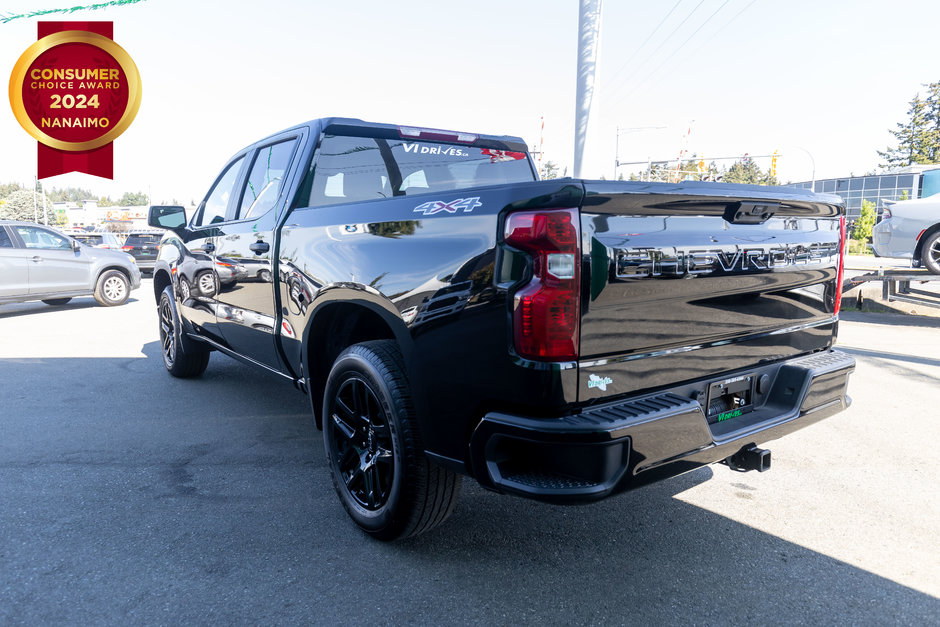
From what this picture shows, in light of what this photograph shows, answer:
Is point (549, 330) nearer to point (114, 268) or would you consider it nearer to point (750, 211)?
point (750, 211)

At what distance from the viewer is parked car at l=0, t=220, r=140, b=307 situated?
1088cm

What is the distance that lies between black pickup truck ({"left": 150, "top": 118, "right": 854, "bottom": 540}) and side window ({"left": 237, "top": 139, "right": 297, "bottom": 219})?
23cm

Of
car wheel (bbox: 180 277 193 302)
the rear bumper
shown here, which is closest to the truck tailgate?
the rear bumper

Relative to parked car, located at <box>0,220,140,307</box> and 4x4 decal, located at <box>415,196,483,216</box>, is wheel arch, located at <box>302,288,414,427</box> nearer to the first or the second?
4x4 decal, located at <box>415,196,483,216</box>

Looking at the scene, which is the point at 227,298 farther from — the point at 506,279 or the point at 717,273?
the point at 717,273

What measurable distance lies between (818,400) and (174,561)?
111 inches

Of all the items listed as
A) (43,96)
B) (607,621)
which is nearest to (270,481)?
(607,621)

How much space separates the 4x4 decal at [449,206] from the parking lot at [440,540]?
1.46m

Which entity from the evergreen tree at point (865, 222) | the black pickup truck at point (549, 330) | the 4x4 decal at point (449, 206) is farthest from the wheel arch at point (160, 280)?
the evergreen tree at point (865, 222)

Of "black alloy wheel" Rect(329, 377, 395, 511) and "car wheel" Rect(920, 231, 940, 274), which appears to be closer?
"black alloy wheel" Rect(329, 377, 395, 511)

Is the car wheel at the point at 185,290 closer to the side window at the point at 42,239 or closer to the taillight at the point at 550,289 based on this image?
the taillight at the point at 550,289

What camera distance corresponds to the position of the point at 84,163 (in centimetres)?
1023

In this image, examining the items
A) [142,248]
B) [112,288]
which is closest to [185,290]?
[112,288]

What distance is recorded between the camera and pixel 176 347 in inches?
226
